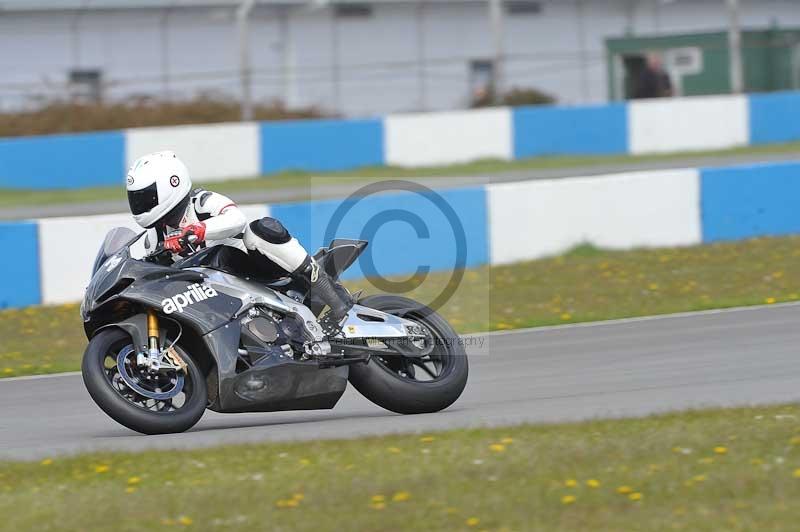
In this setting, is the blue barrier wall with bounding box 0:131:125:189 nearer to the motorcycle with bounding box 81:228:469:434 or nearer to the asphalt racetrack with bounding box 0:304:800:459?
the asphalt racetrack with bounding box 0:304:800:459

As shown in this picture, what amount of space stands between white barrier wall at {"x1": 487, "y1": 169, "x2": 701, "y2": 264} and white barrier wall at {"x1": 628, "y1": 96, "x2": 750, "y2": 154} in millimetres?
8984

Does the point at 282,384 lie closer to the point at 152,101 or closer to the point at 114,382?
the point at 114,382

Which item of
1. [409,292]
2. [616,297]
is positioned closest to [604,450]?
[409,292]

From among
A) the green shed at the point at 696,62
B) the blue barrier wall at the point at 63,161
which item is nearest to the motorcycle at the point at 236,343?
the blue barrier wall at the point at 63,161

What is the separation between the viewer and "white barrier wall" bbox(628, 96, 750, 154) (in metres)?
23.0

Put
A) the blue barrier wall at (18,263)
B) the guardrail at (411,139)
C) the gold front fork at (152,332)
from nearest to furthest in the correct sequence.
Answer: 1. the gold front fork at (152,332)
2. the blue barrier wall at (18,263)
3. the guardrail at (411,139)

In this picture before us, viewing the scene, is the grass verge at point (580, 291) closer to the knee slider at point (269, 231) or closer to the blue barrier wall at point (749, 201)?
the blue barrier wall at point (749, 201)

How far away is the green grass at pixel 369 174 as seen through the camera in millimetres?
19875

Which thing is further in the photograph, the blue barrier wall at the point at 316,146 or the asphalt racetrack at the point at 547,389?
the blue barrier wall at the point at 316,146

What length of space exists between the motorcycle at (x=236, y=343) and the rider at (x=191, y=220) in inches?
3.6

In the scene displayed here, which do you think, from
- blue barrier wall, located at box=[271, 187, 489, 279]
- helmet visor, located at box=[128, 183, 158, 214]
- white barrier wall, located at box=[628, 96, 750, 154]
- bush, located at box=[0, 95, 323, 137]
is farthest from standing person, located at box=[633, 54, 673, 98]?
helmet visor, located at box=[128, 183, 158, 214]

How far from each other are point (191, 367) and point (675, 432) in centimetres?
234

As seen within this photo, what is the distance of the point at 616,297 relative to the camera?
12.0m

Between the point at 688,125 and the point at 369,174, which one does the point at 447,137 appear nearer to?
the point at 369,174
